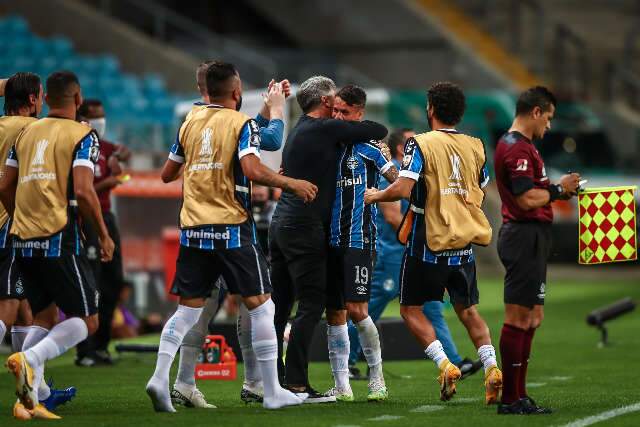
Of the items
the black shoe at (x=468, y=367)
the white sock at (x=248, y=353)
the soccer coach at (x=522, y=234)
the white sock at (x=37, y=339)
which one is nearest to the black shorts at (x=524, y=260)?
the soccer coach at (x=522, y=234)

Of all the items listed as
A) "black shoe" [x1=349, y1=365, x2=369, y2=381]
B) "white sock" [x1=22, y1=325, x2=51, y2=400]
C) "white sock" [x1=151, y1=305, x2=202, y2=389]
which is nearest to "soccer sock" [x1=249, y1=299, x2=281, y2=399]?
"white sock" [x1=151, y1=305, x2=202, y2=389]

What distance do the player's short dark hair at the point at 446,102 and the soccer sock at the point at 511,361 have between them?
1.60 meters

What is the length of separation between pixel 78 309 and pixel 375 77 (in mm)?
25907

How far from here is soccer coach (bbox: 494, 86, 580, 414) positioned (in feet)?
28.9

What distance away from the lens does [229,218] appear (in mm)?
8867

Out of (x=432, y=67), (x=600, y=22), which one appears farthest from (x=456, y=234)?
(x=600, y=22)

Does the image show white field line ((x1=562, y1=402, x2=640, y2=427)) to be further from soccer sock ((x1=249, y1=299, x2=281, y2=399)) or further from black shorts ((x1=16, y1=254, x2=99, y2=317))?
black shorts ((x1=16, y1=254, x2=99, y2=317))

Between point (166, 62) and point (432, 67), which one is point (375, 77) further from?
point (166, 62)

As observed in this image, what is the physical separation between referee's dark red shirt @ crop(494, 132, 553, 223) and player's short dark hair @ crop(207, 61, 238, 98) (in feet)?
6.20

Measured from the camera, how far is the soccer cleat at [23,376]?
8625mm

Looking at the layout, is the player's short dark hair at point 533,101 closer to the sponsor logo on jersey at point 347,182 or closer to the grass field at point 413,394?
the sponsor logo on jersey at point 347,182

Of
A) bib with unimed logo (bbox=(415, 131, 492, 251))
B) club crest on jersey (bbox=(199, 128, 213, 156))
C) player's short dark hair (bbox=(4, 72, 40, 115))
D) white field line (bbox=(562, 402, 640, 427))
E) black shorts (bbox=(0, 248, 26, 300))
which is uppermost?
player's short dark hair (bbox=(4, 72, 40, 115))

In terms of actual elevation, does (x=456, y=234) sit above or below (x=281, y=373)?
above

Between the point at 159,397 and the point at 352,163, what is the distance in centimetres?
220
